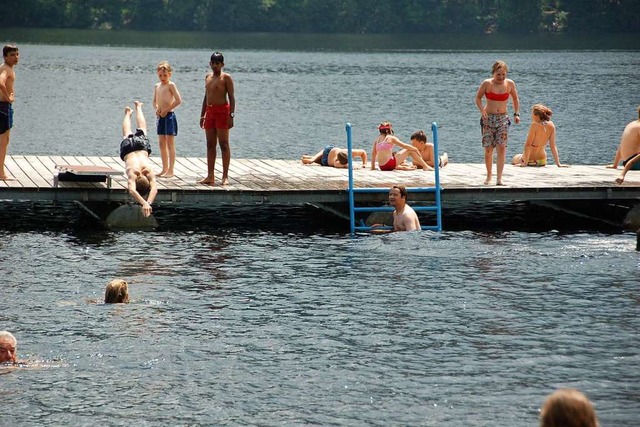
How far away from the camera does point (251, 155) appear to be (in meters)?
38.7

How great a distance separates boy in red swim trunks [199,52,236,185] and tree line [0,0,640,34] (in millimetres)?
103178

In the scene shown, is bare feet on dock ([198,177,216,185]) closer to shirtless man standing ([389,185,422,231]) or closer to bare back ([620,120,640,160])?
shirtless man standing ([389,185,422,231])

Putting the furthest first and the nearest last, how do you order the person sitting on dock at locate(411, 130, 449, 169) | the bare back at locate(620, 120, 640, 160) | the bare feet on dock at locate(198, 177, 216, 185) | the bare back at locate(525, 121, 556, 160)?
the bare back at locate(525, 121, 556, 160), the person sitting on dock at locate(411, 130, 449, 169), the bare back at locate(620, 120, 640, 160), the bare feet on dock at locate(198, 177, 216, 185)

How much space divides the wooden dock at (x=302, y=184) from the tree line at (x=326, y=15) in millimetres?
99822

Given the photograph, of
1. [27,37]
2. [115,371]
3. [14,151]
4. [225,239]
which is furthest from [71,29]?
[115,371]

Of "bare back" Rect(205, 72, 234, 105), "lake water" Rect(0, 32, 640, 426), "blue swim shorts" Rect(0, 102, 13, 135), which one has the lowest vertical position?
"lake water" Rect(0, 32, 640, 426)

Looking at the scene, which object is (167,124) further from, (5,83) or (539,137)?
(539,137)

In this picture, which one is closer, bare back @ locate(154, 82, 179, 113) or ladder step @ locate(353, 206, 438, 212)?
ladder step @ locate(353, 206, 438, 212)

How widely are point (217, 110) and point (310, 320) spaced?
6.25 meters

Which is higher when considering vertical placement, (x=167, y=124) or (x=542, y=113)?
(x=167, y=124)

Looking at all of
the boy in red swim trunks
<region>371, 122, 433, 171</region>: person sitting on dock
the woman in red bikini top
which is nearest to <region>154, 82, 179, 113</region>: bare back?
the boy in red swim trunks

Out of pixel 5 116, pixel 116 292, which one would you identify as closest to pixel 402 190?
pixel 116 292

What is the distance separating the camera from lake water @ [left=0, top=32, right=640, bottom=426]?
1242 cm

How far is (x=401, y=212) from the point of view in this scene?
20.5 metres
